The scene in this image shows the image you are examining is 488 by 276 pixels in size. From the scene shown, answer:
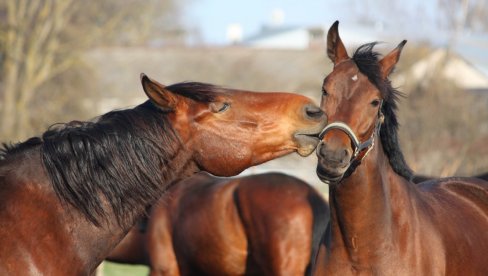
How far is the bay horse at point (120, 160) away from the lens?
3.90 meters

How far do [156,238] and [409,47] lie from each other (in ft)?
65.9

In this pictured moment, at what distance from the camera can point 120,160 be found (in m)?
3.96

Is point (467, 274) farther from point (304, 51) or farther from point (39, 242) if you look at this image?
point (304, 51)

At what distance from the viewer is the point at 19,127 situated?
26.0 meters

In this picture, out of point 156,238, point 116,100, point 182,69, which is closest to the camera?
point 156,238

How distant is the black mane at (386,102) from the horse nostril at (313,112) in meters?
1.01

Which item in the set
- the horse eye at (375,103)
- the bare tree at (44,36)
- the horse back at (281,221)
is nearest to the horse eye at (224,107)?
the horse eye at (375,103)

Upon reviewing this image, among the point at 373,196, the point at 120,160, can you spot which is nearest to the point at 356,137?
the point at 373,196

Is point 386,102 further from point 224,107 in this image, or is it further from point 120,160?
point 120,160

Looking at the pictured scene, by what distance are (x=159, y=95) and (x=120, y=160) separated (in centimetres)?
36

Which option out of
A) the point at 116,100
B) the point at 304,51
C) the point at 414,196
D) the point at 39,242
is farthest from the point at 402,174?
the point at 304,51

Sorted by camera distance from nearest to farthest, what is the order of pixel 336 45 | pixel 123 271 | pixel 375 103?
pixel 375 103
pixel 336 45
pixel 123 271

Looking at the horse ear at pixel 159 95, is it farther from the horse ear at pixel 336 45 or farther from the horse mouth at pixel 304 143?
the horse ear at pixel 336 45

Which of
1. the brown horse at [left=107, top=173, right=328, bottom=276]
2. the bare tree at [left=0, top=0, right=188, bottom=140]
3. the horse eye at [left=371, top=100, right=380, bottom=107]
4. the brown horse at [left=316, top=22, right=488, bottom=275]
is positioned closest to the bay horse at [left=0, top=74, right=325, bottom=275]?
the brown horse at [left=316, top=22, right=488, bottom=275]
